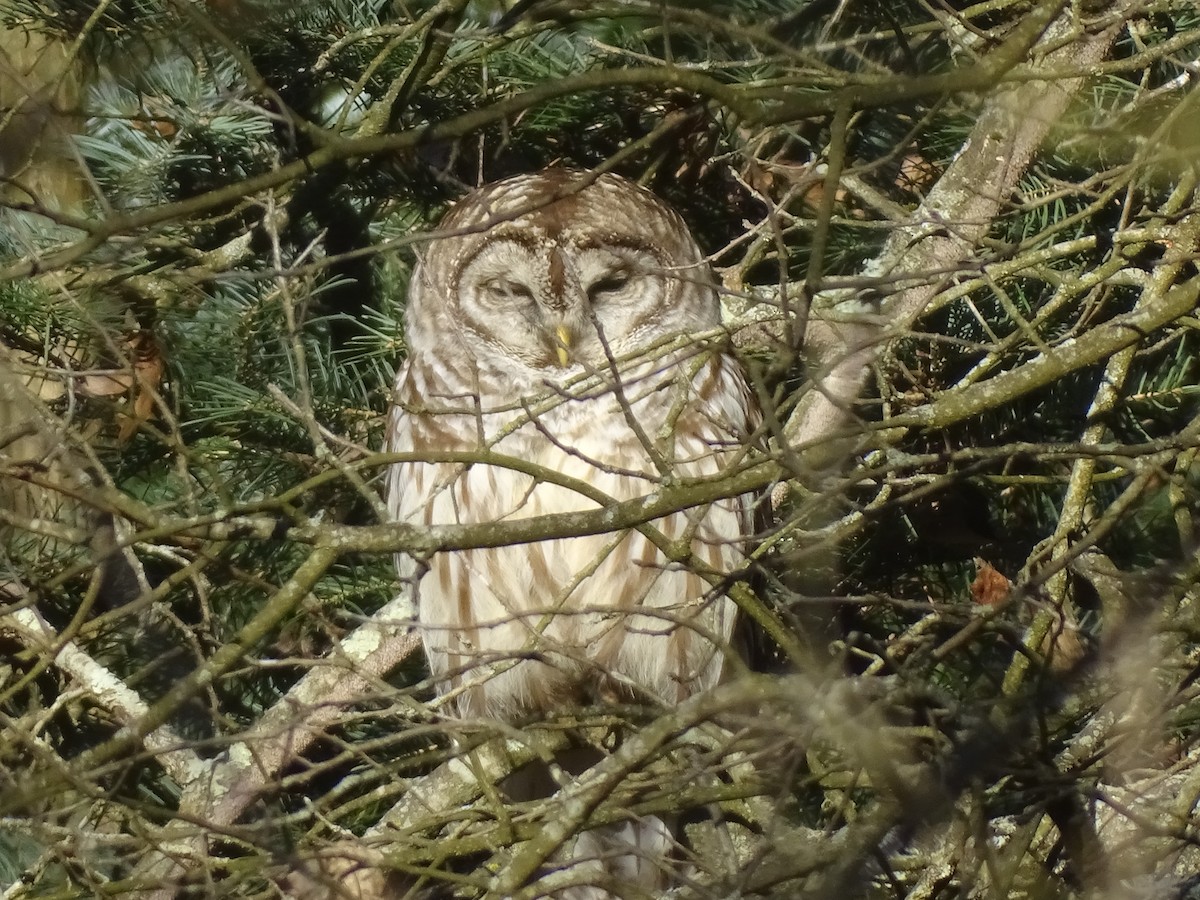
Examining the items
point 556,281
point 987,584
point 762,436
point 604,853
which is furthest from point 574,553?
point 762,436

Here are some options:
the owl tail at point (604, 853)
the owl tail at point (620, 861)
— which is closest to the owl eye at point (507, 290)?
the owl tail at point (604, 853)

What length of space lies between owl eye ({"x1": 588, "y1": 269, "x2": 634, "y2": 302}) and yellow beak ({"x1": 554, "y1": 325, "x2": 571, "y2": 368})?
18 cm

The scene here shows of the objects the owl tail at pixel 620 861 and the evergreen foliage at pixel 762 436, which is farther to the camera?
the owl tail at pixel 620 861

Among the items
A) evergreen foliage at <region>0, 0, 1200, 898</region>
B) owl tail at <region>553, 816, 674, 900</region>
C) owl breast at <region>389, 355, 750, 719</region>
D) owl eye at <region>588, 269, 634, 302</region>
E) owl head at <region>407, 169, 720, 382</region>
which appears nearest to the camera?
evergreen foliage at <region>0, 0, 1200, 898</region>

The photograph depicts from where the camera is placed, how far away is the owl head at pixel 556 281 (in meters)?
4.53

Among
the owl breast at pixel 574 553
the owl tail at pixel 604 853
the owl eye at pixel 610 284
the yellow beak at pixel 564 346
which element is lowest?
the owl tail at pixel 604 853

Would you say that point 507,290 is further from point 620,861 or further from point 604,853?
point 604,853

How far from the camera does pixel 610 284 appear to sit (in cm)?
473

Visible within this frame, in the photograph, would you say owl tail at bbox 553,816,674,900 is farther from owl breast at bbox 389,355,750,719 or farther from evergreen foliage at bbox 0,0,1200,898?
owl breast at bbox 389,355,750,719

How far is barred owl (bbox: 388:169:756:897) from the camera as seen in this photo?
14.1ft

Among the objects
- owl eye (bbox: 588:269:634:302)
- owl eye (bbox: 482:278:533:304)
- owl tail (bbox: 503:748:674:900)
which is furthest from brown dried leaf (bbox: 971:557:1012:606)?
owl eye (bbox: 482:278:533:304)

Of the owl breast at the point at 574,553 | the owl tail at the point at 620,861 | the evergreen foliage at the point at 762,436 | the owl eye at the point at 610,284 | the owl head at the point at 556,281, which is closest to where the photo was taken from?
the evergreen foliage at the point at 762,436

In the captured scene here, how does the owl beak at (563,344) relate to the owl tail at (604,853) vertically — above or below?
above

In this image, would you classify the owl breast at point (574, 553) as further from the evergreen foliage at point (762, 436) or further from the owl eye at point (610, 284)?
the owl eye at point (610, 284)
